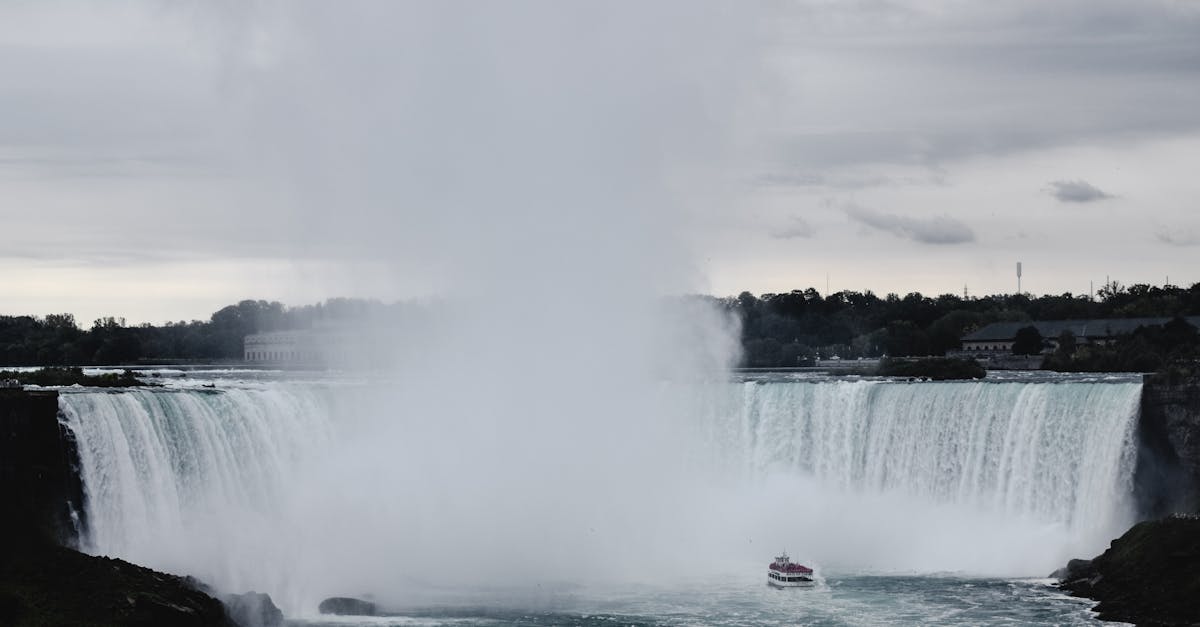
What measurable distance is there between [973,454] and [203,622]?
27335 millimetres

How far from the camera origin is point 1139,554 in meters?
45.3

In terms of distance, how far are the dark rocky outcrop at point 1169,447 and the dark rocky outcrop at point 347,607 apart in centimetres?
2297

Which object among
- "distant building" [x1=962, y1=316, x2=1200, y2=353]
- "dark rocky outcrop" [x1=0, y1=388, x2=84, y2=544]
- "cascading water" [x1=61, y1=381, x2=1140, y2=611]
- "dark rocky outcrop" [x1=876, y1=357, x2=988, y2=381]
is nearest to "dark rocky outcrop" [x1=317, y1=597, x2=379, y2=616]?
"cascading water" [x1=61, y1=381, x2=1140, y2=611]

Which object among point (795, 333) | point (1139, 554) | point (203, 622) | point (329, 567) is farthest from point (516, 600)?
point (795, 333)

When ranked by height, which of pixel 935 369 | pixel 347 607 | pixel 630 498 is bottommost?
pixel 347 607

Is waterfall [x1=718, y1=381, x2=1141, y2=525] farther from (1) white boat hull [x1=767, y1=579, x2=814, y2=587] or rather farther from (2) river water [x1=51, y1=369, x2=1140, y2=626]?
(1) white boat hull [x1=767, y1=579, x2=814, y2=587]

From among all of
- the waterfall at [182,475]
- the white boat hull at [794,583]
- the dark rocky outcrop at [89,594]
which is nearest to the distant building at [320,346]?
the waterfall at [182,475]

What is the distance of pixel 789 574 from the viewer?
155ft

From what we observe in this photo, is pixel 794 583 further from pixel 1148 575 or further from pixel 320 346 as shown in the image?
pixel 320 346

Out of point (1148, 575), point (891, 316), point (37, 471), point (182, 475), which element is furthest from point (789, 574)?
point (891, 316)

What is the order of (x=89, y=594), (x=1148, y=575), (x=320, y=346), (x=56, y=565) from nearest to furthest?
(x=89, y=594)
(x=56, y=565)
(x=1148, y=575)
(x=320, y=346)

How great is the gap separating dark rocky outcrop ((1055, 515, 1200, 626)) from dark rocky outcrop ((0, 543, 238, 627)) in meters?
21.5

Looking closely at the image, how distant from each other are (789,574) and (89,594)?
18917 mm

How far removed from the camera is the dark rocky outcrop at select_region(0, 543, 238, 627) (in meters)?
36.4
